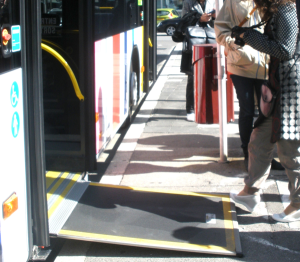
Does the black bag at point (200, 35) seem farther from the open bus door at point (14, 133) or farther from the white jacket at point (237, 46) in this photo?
the open bus door at point (14, 133)

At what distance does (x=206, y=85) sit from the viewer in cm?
466

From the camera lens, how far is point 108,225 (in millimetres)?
2959

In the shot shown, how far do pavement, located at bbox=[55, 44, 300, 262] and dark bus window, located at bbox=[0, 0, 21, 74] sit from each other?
Answer: 1312 millimetres

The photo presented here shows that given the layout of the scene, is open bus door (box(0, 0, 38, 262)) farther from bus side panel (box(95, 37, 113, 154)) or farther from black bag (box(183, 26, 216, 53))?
black bag (box(183, 26, 216, 53))

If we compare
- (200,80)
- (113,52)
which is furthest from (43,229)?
(200,80)

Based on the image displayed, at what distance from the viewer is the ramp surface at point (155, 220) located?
9.08 ft

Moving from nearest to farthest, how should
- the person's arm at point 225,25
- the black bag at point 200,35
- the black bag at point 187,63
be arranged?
the person's arm at point 225,25
the black bag at point 200,35
the black bag at point 187,63

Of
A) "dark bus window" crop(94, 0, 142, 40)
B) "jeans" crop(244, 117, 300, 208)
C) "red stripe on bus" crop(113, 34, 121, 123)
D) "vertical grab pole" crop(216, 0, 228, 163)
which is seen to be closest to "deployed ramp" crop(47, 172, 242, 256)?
"jeans" crop(244, 117, 300, 208)

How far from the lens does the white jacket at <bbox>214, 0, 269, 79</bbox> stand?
12.2 ft

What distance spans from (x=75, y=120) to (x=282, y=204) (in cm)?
198

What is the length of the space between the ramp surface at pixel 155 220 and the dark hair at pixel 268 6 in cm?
142

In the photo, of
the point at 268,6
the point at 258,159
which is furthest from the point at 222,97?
the point at 268,6

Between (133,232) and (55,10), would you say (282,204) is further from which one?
(55,10)

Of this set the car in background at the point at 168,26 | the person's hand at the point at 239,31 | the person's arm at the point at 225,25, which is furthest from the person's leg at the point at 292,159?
the car in background at the point at 168,26
